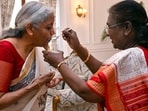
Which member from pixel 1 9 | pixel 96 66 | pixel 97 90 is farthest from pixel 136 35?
pixel 1 9

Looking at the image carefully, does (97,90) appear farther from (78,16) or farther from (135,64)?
(78,16)

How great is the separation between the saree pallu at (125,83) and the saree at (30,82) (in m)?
0.38

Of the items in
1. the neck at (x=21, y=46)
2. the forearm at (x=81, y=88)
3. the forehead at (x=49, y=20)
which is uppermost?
the forehead at (x=49, y=20)

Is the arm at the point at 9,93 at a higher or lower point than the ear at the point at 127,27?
lower

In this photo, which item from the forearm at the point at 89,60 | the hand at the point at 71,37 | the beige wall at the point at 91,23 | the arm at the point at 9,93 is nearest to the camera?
the arm at the point at 9,93

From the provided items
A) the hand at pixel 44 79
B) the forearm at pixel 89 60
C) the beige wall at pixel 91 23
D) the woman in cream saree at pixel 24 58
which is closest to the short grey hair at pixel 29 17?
the woman in cream saree at pixel 24 58

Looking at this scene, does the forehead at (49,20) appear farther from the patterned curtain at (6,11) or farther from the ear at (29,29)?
the patterned curtain at (6,11)

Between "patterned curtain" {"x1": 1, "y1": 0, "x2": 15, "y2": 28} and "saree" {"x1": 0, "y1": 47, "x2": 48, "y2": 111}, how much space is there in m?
3.27

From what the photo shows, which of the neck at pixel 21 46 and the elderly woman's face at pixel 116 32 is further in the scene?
the neck at pixel 21 46

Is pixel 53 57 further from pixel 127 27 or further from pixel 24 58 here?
pixel 127 27

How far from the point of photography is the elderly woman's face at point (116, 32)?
1648 mm

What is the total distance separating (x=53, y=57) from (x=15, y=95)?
0.27 metres

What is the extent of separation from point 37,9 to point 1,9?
3504mm

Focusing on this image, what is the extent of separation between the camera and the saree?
70.1 inches
